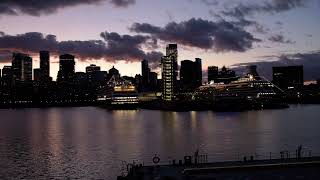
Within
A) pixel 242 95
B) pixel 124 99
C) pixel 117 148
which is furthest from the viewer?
pixel 124 99

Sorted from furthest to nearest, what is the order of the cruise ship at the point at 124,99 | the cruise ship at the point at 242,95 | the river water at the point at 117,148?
the cruise ship at the point at 124,99 → the cruise ship at the point at 242,95 → the river water at the point at 117,148

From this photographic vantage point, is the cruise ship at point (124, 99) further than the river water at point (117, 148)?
Yes

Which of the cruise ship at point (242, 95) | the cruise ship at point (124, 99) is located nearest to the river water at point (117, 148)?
the cruise ship at point (242, 95)

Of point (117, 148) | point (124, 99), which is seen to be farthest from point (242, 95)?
point (117, 148)

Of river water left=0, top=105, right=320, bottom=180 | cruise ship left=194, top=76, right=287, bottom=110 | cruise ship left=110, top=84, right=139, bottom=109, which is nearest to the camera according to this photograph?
river water left=0, top=105, right=320, bottom=180

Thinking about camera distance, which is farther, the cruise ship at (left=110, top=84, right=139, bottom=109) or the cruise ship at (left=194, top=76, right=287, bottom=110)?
the cruise ship at (left=110, top=84, right=139, bottom=109)

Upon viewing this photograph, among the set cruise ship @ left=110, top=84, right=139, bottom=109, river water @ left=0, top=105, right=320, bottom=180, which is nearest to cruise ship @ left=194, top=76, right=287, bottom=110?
cruise ship @ left=110, top=84, right=139, bottom=109

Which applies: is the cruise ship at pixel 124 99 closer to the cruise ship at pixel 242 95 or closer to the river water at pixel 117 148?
the cruise ship at pixel 242 95

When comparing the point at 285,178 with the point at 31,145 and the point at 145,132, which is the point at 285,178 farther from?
the point at 145,132

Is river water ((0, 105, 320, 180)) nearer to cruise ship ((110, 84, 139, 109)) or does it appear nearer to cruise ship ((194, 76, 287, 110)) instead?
cruise ship ((194, 76, 287, 110))

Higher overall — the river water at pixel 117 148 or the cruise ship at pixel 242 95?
the cruise ship at pixel 242 95

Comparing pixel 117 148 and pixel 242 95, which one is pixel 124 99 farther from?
pixel 117 148

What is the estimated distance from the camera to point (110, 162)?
44094 mm

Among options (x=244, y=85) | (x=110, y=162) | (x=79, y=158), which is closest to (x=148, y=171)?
(x=110, y=162)
